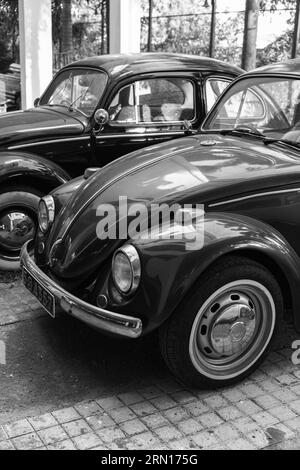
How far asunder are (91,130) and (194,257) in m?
2.80

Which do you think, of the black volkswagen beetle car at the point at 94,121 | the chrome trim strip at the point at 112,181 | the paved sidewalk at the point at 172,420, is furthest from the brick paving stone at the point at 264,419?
the black volkswagen beetle car at the point at 94,121

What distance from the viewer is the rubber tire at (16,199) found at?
5.04 m

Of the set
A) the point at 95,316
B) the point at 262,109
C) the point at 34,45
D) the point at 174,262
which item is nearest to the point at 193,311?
the point at 174,262

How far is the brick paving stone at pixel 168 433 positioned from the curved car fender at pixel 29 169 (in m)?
2.83

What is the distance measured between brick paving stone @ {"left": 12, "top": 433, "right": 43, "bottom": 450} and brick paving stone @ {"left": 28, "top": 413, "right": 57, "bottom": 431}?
7 centimetres

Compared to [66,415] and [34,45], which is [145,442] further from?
[34,45]

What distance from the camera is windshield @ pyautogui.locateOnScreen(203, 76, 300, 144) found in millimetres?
3988

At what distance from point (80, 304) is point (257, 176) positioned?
1.26 m

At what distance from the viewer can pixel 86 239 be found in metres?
3.43

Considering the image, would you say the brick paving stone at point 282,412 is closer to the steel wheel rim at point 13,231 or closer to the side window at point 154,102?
the steel wheel rim at point 13,231

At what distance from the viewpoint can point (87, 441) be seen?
2.85 meters

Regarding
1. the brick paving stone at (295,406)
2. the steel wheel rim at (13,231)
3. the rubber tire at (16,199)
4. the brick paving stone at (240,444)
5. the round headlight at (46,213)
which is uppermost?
the round headlight at (46,213)
